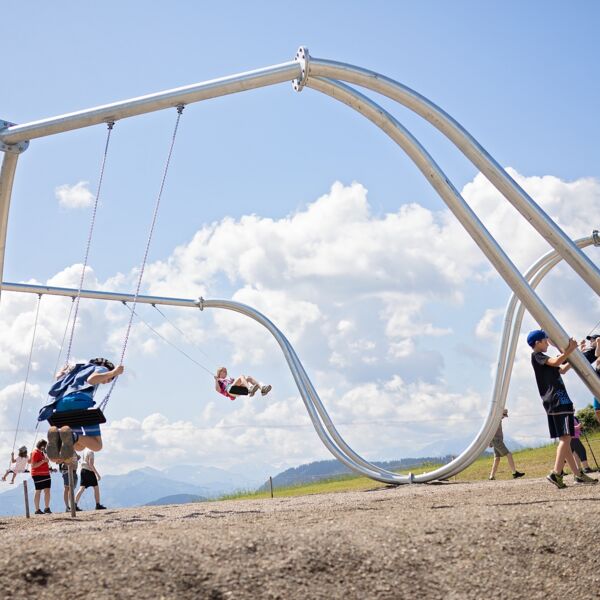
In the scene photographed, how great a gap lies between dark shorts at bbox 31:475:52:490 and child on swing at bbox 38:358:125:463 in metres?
6.26

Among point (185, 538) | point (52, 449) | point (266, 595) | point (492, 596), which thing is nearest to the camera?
point (266, 595)

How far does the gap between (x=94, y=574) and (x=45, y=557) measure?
425 millimetres

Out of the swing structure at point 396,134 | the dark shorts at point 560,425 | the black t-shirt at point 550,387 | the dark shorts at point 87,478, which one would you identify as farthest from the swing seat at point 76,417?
the dark shorts at point 87,478

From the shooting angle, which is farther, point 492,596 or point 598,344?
point 598,344

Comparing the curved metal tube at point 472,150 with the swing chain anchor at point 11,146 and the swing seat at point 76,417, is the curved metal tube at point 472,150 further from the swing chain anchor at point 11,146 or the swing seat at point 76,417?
the swing seat at point 76,417

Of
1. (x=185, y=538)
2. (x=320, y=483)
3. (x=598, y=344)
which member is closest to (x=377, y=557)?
(x=185, y=538)

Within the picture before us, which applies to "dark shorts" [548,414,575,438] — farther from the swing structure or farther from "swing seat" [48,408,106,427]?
"swing seat" [48,408,106,427]

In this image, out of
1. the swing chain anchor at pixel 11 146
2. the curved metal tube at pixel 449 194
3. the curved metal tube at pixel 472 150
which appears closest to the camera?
the curved metal tube at pixel 449 194

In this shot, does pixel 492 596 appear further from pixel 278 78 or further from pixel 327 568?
pixel 278 78

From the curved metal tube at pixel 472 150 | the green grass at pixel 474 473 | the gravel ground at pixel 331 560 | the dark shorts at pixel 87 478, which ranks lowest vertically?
the gravel ground at pixel 331 560

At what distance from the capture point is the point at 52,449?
11.1 meters

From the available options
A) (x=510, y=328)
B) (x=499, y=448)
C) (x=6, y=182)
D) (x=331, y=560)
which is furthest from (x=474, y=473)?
(x=331, y=560)

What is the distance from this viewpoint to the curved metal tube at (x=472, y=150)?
11469mm

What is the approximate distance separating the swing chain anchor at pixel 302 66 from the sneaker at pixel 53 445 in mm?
5526
